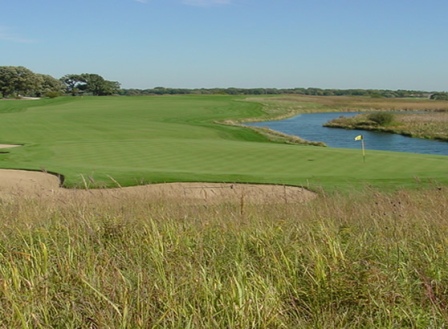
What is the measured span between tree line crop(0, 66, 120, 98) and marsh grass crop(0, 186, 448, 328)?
105739 millimetres

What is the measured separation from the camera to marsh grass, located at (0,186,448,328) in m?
3.04

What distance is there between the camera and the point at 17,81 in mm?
110750

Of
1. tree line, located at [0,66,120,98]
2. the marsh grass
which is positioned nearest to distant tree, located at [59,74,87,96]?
tree line, located at [0,66,120,98]

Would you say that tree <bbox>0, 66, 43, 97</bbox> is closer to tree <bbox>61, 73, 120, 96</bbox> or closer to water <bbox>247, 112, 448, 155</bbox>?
tree <bbox>61, 73, 120, 96</bbox>

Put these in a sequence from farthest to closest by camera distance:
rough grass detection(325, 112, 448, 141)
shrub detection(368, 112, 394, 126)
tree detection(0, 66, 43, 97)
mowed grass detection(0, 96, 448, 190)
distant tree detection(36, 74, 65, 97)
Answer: distant tree detection(36, 74, 65, 97) → tree detection(0, 66, 43, 97) → shrub detection(368, 112, 394, 126) → rough grass detection(325, 112, 448, 141) → mowed grass detection(0, 96, 448, 190)

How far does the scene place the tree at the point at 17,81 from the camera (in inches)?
4336

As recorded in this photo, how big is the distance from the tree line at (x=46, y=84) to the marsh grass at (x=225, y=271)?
105739 mm

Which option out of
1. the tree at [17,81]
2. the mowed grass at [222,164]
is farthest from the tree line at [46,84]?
the mowed grass at [222,164]

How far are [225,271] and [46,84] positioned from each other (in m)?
131

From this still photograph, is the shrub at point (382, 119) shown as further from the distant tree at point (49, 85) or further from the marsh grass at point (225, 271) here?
the distant tree at point (49, 85)

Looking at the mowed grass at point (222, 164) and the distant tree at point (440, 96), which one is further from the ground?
the mowed grass at point (222, 164)

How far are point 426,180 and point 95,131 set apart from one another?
93.7 feet

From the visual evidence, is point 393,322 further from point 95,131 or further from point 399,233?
point 95,131

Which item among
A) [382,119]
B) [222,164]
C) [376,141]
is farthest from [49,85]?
[222,164]
